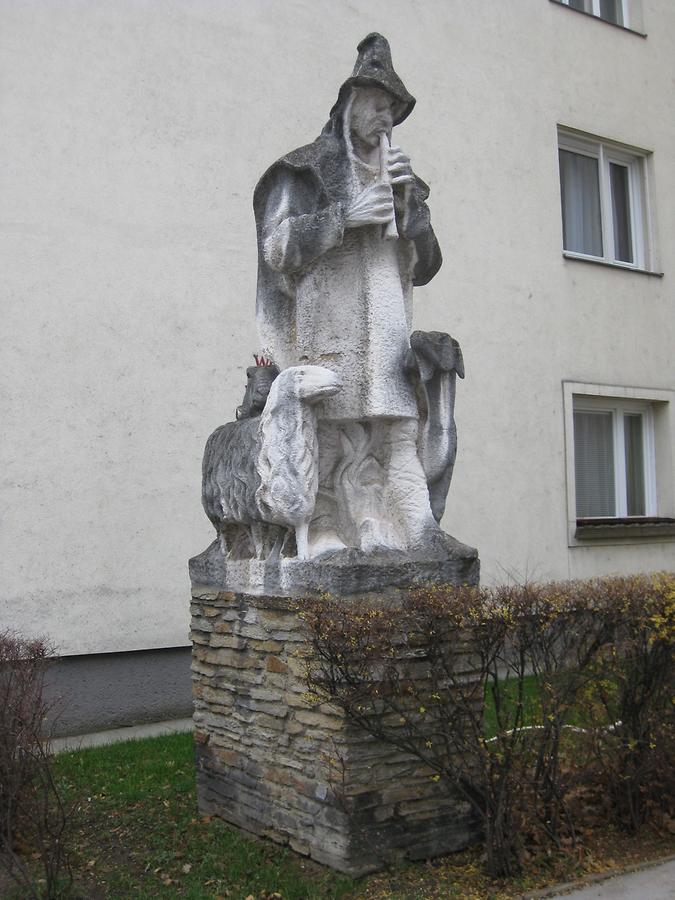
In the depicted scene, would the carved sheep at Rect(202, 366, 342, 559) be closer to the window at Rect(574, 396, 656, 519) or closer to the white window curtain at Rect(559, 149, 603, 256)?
the window at Rect(574, 396, 656, 519)

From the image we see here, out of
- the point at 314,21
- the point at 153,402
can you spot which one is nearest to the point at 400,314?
the point at 153,402

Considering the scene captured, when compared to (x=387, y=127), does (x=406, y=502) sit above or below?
below

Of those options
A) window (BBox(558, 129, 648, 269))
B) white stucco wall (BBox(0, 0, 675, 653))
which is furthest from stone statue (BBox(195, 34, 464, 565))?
window (BBox(558, 129, 648, 269))

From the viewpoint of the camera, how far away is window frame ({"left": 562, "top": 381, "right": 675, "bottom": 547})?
9.98 m

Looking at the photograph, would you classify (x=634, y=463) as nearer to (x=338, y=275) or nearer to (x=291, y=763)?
(x=338, y=275)

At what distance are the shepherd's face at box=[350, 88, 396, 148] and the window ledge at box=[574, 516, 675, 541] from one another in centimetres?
607

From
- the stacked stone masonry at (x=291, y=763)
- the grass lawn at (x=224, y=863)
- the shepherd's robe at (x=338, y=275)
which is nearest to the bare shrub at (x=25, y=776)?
the grass lawn at (x=224, y=863)

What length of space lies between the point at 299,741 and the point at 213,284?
15.2 ft

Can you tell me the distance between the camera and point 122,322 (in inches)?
300

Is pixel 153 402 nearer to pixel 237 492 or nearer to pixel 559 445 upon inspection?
pixel 237 492

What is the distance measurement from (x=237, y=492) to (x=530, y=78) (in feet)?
23.8

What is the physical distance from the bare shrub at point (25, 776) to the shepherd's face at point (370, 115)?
2928mm

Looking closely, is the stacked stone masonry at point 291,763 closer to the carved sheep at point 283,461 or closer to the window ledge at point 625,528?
the carved sheep at point 283,461

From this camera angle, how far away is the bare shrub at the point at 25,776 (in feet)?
13.3
